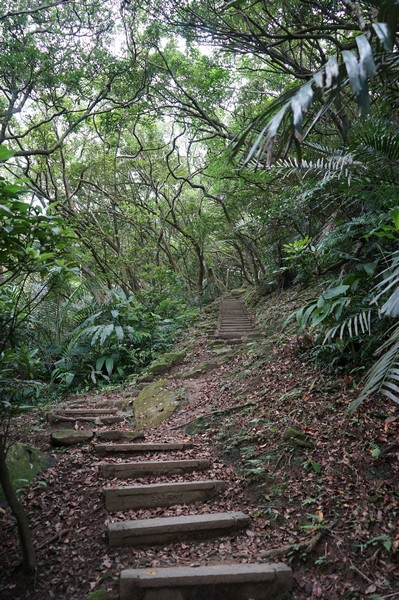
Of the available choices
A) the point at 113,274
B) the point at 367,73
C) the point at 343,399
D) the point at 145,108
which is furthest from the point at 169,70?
the point at 367,73

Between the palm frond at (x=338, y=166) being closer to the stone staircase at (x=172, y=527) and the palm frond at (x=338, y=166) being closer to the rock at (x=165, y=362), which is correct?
the stone staircase at (x=172, y=527)

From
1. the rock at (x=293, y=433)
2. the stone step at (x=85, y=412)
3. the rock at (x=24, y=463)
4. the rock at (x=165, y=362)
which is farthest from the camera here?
the rock at (x=165, y=362)

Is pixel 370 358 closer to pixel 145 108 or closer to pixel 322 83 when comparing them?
pixel 322 83

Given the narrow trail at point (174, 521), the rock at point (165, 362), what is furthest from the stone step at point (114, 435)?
the rock at point (165, 362)

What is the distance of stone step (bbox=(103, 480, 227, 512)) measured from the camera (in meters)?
3.07

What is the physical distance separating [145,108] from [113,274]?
482cm

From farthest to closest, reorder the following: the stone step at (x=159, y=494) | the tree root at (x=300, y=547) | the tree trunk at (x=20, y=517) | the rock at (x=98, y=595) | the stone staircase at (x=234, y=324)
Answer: the stone staircase at (x=234, y=324)
the stone step at (x=159, y=494)
the tree root at (x=300, y=547)
the tree trunk at (x=20, y=517)
the rock at (x=98, y=595)

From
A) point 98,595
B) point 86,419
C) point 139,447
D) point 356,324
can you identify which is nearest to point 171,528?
point 98,595

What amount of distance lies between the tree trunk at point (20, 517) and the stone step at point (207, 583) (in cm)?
63

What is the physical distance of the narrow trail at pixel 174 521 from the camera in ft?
7.72

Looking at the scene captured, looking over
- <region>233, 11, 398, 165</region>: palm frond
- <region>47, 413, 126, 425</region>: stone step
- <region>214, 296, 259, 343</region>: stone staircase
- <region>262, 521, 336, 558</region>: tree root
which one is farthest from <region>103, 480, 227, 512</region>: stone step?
<region>214, 296, 259, 343</region>: stone staircase

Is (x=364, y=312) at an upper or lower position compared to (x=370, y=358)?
upper

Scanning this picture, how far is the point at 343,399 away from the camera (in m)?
3.69

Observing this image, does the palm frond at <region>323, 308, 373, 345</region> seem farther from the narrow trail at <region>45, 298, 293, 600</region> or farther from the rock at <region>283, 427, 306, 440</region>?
the narrow trail at <region>45, 298, 293, 600</region>
